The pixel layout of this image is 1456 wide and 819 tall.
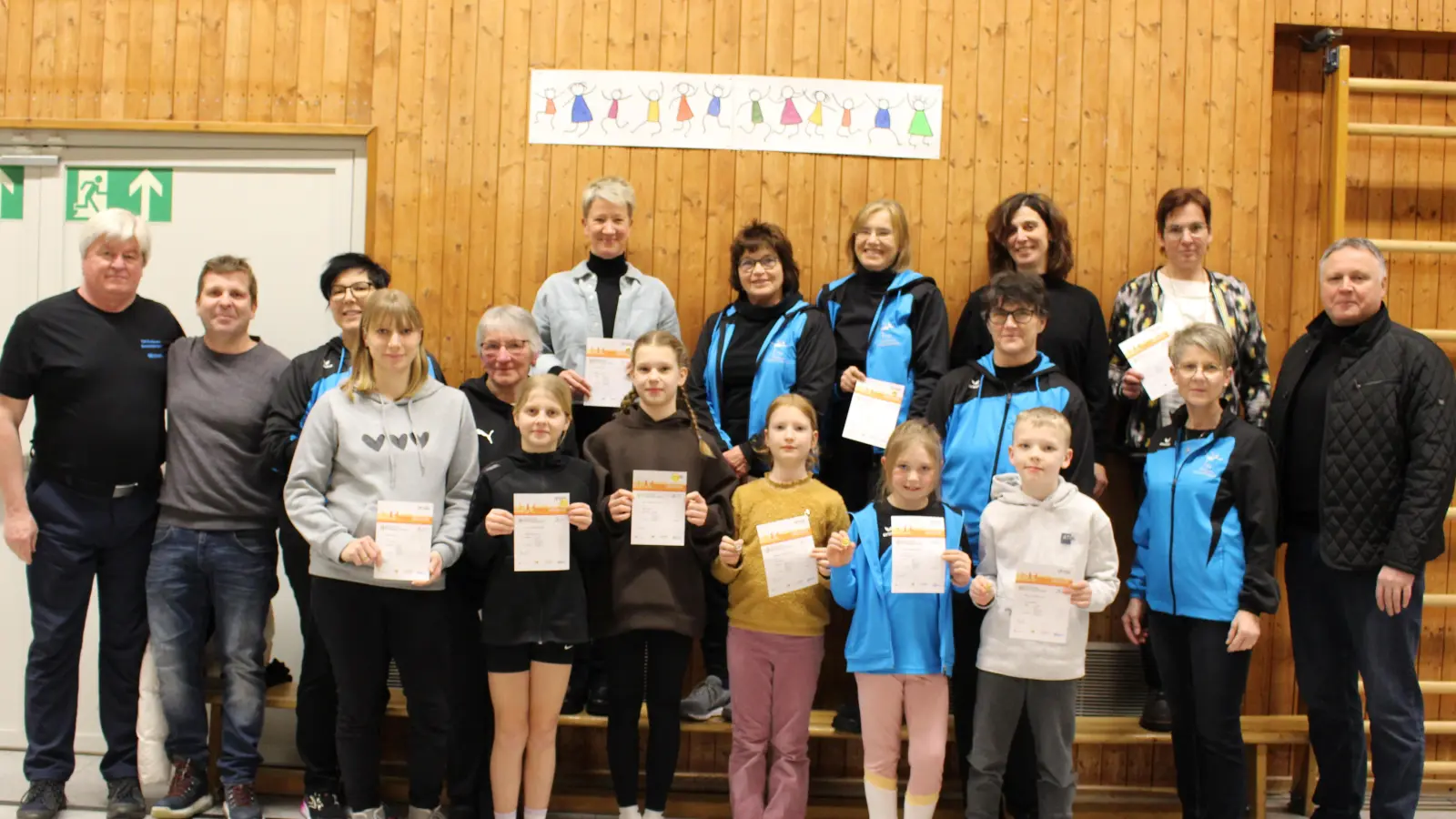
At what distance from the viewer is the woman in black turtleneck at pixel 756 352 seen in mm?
3502

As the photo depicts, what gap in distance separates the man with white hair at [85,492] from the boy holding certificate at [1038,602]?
8.85 feet

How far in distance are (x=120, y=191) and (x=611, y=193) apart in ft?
6.91

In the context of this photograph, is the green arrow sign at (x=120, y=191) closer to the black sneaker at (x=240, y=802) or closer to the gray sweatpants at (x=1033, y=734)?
the black sneaker at (x=240, y=802)

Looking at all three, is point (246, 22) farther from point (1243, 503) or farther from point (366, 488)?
point (1243, 503)

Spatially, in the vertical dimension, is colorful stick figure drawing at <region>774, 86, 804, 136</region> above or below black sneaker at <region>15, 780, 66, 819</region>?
above

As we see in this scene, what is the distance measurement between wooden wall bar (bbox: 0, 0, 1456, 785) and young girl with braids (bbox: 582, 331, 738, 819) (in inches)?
37.2

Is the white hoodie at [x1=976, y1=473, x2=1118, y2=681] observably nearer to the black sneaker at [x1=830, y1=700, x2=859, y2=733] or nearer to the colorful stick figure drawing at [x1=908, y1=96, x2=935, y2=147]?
the black sneaker at [x1=830, y1=700, x2=859, y2=733]

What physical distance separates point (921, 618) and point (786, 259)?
1373 millimetres

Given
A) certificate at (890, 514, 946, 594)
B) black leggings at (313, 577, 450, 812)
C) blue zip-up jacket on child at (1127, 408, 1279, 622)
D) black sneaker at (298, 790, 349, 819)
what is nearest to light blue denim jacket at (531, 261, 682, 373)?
black leggings at (313, 577, 450, 812)

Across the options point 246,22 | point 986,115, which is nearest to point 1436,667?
point 986,115

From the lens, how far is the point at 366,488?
2.99m

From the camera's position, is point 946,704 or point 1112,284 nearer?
point 946,704

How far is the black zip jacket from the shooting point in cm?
300

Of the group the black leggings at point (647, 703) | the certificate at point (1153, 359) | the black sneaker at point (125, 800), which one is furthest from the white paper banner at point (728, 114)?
the black sneaker at point (125, 800)
